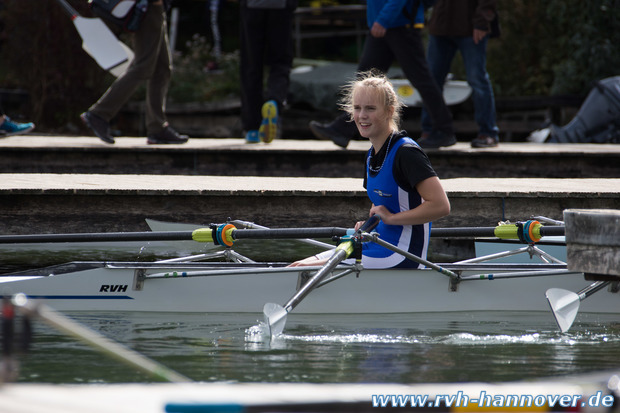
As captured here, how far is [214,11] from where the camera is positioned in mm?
16938

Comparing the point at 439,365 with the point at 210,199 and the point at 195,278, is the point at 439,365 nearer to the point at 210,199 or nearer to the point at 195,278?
the point at 195,278

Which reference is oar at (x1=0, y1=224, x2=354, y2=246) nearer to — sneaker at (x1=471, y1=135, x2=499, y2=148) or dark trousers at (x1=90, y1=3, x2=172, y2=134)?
dark trousers at (x1=90, y1=3, x2=172, y2=134)

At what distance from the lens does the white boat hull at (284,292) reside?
4.79 meters

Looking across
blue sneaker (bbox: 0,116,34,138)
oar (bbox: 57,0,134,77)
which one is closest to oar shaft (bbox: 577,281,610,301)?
oar (bbox: 57,0,134,77)

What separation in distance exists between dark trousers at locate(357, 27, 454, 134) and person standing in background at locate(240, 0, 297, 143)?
3.26 feet

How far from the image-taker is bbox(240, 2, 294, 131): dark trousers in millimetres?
8656

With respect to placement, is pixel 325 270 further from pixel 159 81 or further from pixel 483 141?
pixel 483 141

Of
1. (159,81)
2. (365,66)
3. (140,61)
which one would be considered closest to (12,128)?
(159,81)

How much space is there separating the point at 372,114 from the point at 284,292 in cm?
109

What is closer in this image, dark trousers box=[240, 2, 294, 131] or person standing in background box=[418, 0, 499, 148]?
person standing in background box=[418, 0, 499, 148]

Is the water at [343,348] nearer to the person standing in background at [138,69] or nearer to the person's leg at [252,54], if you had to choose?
the person standing in background at [138,69]

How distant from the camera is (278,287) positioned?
189 inches

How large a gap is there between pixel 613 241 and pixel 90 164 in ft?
19.6

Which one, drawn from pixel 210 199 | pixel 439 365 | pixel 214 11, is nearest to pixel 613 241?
pixel 439 365
